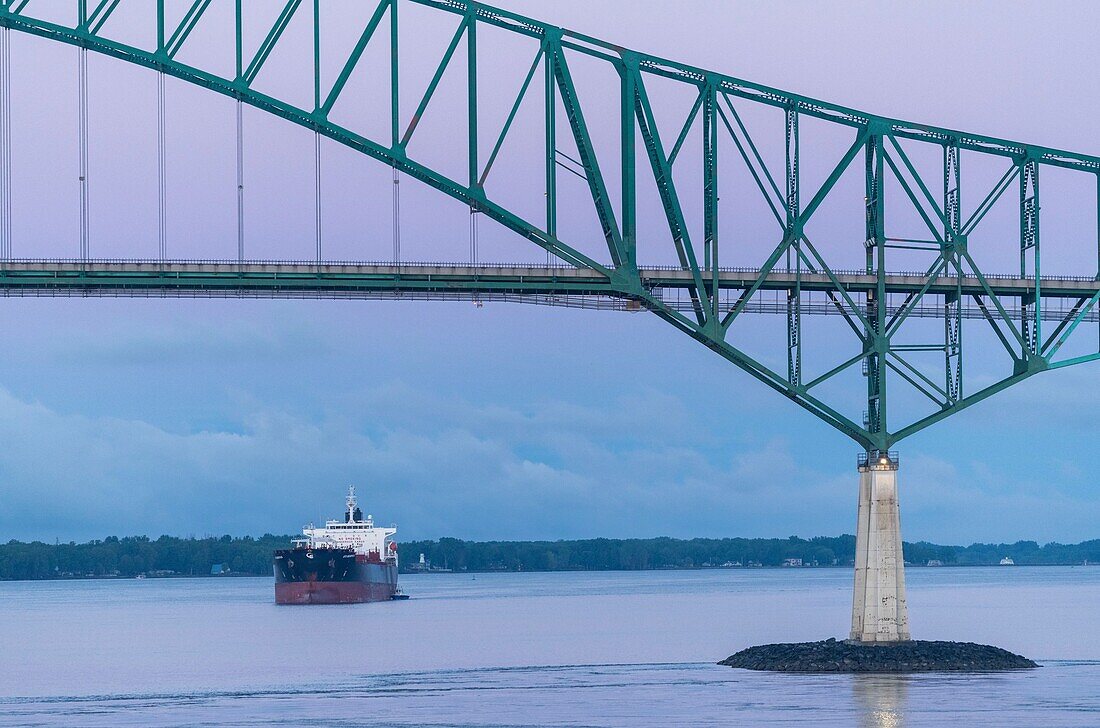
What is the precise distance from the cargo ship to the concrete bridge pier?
92.6 m

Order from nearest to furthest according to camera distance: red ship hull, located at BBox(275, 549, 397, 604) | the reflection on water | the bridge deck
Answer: the reflection on water < the bridge deck < red ship hull, located at BBox(275, 549, 397, 604)

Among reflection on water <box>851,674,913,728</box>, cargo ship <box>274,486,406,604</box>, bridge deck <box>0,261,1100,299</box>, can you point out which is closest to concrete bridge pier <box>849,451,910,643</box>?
reflection on water <box>851,674,913,728</box>

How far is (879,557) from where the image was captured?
221 feet

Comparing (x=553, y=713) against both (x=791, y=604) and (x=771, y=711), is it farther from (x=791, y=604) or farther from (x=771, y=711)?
(x=791, y=604)

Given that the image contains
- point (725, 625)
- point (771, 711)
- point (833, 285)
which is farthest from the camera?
point (725, 625)

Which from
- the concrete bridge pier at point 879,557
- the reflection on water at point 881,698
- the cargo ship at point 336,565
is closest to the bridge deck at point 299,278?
the concrete bridge pier at point 879,557

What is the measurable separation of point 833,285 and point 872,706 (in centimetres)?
1730

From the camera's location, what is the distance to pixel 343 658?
3684 inches

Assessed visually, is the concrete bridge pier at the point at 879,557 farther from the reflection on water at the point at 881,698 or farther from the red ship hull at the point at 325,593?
the red ship hull at the point at 325,593

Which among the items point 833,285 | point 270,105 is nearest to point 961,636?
point 833,285

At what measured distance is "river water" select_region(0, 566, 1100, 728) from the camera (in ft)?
193

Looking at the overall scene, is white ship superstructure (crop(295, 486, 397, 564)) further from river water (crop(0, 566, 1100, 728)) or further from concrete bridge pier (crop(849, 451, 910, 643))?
concrete bridge pier (crop(849, 451, 910, 643))

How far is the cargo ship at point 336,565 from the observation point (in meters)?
158

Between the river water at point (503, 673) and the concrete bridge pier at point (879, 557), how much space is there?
2.27 m
